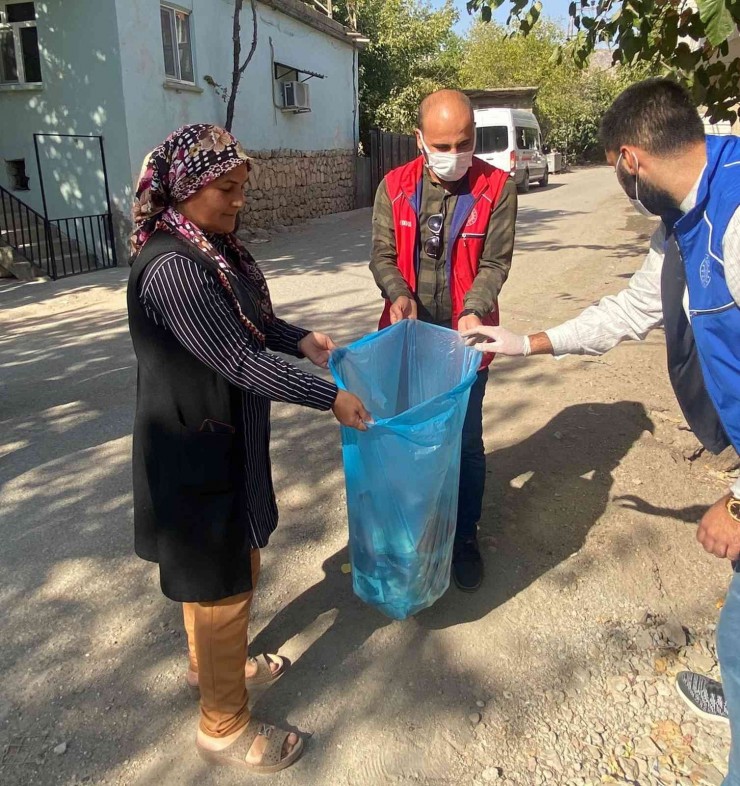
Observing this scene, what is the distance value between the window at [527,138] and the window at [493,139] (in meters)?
0.66

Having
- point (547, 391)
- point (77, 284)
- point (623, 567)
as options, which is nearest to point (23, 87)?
point (77, 284)

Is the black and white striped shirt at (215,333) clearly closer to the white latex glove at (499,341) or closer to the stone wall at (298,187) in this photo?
the white latex glove at (499,341)

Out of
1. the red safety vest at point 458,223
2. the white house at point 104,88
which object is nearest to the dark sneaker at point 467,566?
the red safety vest at point 458,223

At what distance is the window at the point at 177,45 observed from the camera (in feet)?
38.8

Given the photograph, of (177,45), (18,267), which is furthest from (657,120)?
(177,45)

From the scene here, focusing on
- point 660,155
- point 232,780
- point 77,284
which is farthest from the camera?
point 77,284

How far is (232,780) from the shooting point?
204 cm

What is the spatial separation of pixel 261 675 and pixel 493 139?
66.7ft

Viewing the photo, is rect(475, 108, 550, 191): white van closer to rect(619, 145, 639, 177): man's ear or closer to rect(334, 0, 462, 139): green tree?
rect(334, 0, 462, 139): green tree

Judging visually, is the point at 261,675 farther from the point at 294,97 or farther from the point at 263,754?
the point at 294,97

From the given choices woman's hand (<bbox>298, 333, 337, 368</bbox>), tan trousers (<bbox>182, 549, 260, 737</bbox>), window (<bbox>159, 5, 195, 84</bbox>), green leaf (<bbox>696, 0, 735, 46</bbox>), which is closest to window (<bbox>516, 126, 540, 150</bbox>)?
window (<bbox>159, 5, 195, 84</bbox>)

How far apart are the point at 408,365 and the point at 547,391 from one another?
2.34 meters

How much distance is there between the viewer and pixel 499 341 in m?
2.55

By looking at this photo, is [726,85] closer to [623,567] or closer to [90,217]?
[623,567]
